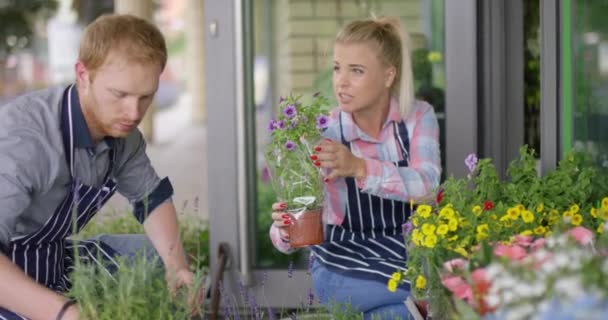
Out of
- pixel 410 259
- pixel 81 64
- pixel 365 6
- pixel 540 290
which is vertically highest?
pixel 365 6

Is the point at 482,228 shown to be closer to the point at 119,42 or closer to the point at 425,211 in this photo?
the point at 425,211

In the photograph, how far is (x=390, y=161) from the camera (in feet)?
8.77

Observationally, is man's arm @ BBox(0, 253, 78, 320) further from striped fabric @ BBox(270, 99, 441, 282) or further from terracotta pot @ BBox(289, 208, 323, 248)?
striped fabric @ BBox(270, 99, 441, 282)

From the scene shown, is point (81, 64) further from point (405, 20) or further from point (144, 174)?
point (405, 20)

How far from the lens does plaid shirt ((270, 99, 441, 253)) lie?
2.46 meters

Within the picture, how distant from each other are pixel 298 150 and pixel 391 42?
0.50 metres

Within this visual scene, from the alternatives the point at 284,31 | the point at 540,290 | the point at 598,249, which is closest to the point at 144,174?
the point at 598,249

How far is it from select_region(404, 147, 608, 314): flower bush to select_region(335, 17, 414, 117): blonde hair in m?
0.37

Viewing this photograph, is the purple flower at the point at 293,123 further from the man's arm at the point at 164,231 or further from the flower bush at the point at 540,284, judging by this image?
the flower bush at the point at 540,284

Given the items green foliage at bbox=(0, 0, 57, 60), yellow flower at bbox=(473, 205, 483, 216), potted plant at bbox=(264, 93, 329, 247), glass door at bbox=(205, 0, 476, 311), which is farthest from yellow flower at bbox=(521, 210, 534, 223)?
green foliage at bbox=(0, 0, 57, 60)

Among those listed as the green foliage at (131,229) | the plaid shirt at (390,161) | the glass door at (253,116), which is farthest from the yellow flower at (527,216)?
the green foliage at (131,229)

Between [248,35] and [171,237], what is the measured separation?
1.45 m

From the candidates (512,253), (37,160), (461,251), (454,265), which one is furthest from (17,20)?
(512,253)

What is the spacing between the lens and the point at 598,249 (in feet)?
5.72
